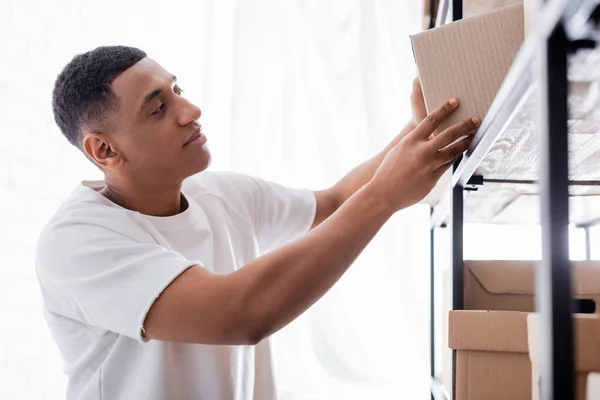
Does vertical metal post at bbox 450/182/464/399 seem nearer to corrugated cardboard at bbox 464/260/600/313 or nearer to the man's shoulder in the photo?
corrugated cardboard at bbox 464/260/600/313

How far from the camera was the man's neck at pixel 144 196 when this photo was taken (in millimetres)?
1171

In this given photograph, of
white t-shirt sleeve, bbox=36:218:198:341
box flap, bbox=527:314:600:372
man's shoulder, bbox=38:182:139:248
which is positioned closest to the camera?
box flap, bbox=527:314:600:372

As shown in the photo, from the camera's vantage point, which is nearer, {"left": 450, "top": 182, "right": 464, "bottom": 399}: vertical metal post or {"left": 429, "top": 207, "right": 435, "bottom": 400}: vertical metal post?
{"left": 450, "top": 182, "right": 464, "bottom": 399}: vertical metal post

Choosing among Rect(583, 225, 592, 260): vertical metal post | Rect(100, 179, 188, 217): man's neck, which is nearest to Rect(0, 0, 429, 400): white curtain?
Rect(583, 225, 592, 260): vertical metal post

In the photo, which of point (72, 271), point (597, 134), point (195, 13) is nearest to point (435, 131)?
point (597, 134)

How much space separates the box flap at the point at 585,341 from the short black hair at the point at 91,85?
0.83m

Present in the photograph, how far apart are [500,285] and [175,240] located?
22.9 inches

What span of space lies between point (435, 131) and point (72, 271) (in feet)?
1.92

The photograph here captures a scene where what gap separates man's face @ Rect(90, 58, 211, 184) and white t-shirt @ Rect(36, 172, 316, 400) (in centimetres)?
9

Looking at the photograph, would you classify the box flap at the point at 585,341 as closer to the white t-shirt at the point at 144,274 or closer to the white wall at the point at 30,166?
the white t-shirt at the point at 144,274

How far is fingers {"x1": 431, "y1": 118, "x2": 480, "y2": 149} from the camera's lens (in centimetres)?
79

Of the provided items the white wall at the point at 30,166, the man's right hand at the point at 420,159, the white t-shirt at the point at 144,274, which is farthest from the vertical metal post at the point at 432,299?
the white wall at the point at 30,166

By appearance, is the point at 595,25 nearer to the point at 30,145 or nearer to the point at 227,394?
the point at 227,394

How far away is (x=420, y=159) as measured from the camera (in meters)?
0.83
